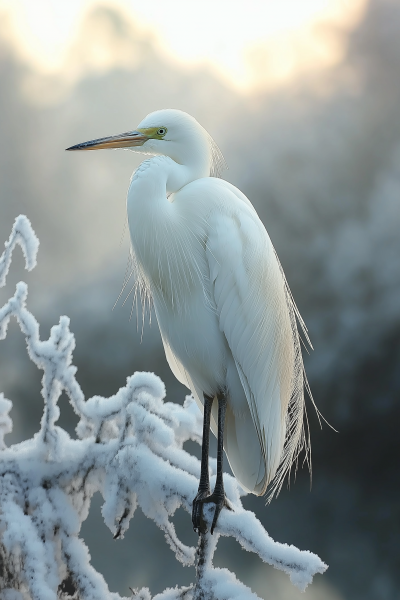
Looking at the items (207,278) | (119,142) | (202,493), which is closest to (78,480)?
(202,493)

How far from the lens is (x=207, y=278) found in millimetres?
1219

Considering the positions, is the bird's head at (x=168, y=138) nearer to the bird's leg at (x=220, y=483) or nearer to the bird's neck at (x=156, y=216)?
the bird's neck at (x=156, y=216)

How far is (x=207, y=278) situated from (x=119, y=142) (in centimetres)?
37

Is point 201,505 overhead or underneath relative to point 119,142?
underneath

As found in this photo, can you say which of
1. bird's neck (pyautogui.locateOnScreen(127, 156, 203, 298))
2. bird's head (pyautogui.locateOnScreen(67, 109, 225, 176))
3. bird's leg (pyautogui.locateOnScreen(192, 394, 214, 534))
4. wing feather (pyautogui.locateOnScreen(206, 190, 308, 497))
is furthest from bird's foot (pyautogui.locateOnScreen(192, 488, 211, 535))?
bird's head (pyautogui.locateOnScreen(67, 109, 225, 176))

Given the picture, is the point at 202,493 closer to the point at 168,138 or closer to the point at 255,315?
the point at 255,315

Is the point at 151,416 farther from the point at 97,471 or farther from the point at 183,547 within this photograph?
the point at 183,547

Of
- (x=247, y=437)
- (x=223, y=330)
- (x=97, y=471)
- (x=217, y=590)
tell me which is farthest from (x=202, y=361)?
(x=217, y=590)

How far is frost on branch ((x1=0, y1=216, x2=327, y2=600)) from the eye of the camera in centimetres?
114

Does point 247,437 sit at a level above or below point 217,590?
above

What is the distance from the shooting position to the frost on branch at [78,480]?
114cm

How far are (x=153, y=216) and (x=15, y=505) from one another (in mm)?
707

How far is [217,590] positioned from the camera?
3.40 feet

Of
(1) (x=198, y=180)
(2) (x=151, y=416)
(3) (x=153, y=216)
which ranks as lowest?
(2) (x=151, y=416)
